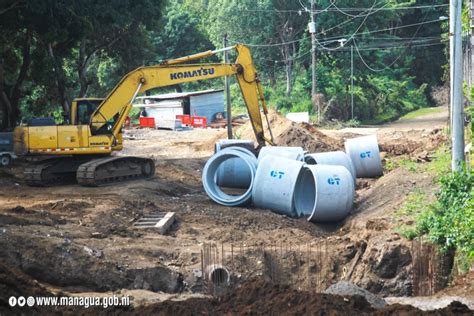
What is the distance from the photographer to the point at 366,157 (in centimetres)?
2670

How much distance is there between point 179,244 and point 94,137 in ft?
27.2

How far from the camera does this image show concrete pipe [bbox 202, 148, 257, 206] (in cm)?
2258

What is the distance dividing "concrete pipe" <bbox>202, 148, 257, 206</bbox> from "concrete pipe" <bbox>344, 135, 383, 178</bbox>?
4.49 meters

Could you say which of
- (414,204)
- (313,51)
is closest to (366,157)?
(414,204)

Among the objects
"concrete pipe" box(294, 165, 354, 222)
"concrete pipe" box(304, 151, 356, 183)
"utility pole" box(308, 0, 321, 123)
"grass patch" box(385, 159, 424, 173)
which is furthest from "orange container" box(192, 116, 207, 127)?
"concrete pipe" box(294, 165, 354, 222)

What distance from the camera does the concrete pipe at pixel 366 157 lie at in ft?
87.4

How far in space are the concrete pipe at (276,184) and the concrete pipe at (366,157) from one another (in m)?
5.11

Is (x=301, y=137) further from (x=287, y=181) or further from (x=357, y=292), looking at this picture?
(x=357, y=292)

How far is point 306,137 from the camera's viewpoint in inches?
1261

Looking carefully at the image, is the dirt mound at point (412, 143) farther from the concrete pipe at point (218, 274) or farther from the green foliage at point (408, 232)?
the concrete pipe at point (218, 274)

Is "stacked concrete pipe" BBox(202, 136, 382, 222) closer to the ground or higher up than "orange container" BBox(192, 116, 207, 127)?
closer to the ground

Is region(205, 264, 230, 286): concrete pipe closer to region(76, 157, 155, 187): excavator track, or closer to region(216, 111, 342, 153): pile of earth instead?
region(76, 157, 155, 187): excavator track

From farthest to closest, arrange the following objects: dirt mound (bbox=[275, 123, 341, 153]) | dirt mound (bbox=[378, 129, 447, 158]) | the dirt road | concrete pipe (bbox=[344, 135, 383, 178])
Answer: the dirt road → dirt mound (bbox=[275, 123, 341, 153]) → dirt mound (bbox=[378, 129, 447, 158]) → concrete pipe (bbox=[344, 135, 383, 178])

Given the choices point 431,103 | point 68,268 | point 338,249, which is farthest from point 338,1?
point 68,268
